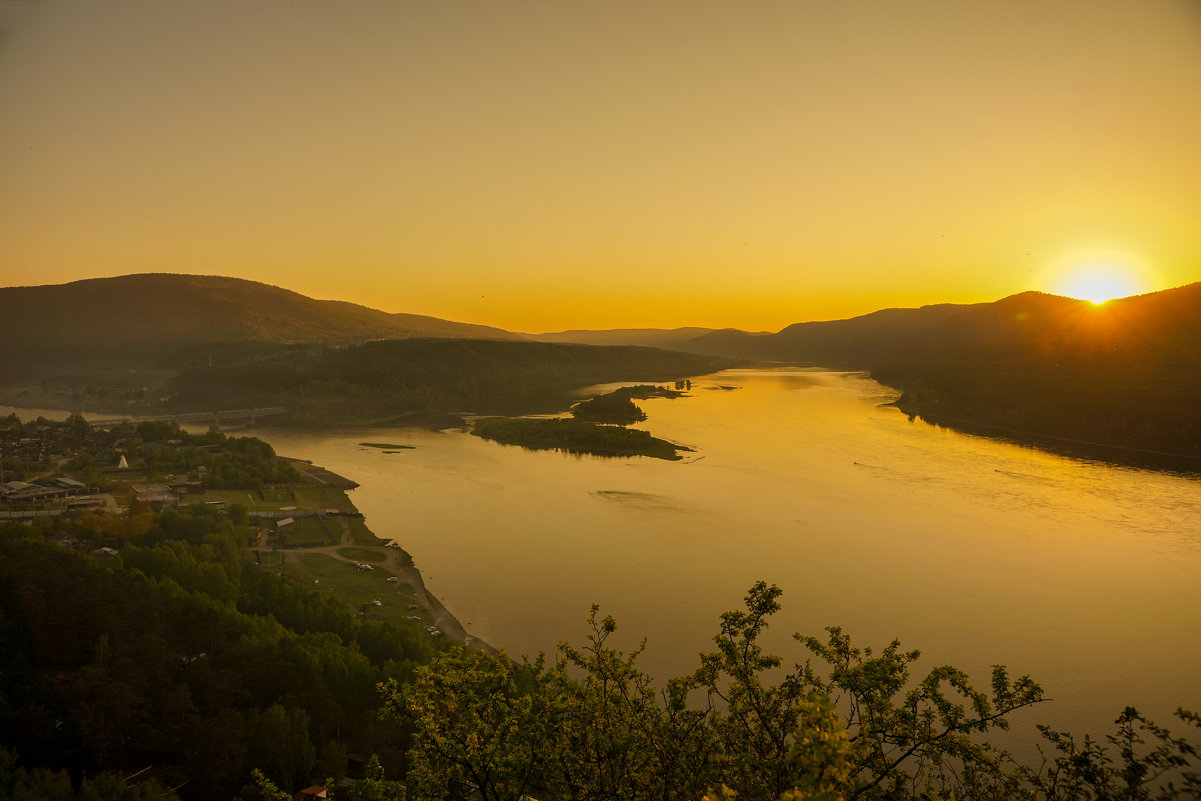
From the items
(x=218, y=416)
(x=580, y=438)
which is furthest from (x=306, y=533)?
(x=218, y=416)

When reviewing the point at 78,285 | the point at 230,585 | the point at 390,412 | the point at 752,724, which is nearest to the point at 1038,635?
the point at 752,724

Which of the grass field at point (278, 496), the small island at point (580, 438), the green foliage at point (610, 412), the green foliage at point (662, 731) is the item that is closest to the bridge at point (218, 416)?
the small island at point (580, 438)

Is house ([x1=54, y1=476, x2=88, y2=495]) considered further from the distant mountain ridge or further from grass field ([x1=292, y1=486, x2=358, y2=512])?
the distant mountain ridge

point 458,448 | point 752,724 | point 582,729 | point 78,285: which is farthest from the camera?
point 78,285

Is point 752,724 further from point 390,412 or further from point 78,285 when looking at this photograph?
point 78,285

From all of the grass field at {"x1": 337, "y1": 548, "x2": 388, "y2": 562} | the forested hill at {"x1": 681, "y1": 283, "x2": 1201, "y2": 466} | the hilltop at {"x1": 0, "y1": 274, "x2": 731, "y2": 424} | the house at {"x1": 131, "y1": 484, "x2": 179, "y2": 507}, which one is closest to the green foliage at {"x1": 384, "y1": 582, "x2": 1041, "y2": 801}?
the grass field at {"x1": 337, "y1": 548, "x2": 388, "y2": 562}

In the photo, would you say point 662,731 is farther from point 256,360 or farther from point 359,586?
point 256,360
